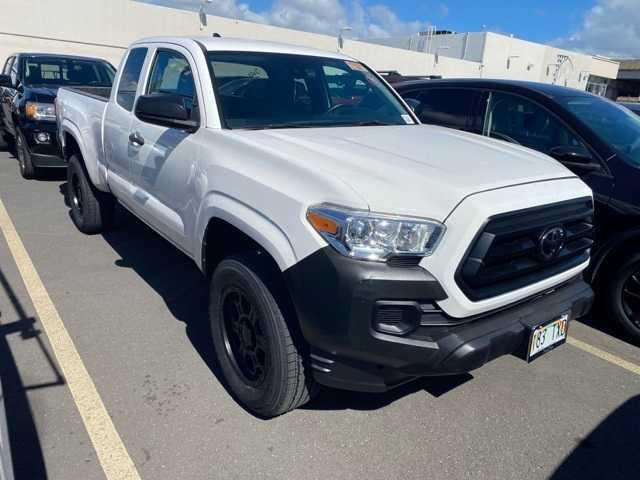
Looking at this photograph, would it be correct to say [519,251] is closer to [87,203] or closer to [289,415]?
[289,415]

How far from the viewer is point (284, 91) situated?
3.38 metres

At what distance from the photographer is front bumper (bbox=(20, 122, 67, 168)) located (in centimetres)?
694

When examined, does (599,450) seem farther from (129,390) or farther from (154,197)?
(154,197)

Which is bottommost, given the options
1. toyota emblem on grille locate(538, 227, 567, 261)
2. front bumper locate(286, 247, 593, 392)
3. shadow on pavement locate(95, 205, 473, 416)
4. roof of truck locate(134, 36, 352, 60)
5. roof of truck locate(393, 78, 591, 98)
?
shadow on pavement locate(95, 205, 473, 416)

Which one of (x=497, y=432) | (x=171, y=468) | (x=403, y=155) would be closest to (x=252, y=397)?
(x=171, y=468)

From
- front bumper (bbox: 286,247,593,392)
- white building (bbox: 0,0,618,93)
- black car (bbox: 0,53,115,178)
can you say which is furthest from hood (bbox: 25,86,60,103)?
white building (bbox: 0,0,618,93)

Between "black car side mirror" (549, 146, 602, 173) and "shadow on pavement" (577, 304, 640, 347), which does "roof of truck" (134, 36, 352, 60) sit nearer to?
"black car side mirror" (549, 146, 602, 173)

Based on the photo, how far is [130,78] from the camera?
419cm

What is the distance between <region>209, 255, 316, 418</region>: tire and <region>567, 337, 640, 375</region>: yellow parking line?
2218 millimetres

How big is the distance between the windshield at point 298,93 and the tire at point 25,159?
5.33 meters

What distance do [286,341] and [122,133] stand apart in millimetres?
2554

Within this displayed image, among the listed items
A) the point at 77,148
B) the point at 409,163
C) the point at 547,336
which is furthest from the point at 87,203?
the point at 547,336

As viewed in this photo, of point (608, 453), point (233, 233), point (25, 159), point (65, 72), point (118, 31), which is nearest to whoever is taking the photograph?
point (608, 453)

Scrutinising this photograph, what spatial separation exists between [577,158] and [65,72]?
26.1 feet
